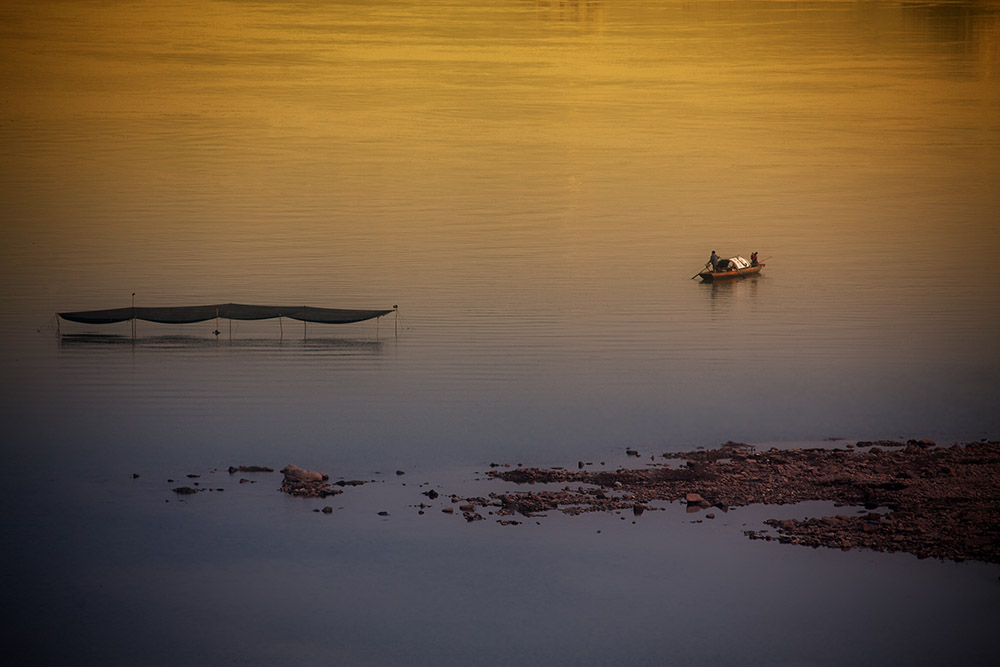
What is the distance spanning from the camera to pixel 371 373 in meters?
36.7

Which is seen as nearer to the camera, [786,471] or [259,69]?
[786,471]

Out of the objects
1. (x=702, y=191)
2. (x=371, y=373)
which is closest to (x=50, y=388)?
(x=371, y=373)

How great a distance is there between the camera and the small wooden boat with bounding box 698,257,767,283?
186ft

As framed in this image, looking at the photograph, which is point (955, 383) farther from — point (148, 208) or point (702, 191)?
point (148, 208)

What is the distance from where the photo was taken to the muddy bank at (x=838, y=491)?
20.6 meters

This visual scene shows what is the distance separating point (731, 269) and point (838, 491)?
116ft

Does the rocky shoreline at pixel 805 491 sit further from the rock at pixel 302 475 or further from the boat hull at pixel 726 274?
the boat hull at pixel 726 274

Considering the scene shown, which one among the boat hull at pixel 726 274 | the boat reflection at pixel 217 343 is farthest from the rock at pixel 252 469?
the boat hull at pixel 726 274

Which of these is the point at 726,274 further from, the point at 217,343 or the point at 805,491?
the point at 805,491

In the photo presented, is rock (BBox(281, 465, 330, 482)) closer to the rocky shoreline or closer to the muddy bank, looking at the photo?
the rocky shoreline

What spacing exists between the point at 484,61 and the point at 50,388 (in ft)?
321

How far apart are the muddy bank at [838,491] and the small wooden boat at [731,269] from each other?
103 feet

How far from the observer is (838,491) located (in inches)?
888

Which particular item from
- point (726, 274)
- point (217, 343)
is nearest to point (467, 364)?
point (217, 343)
